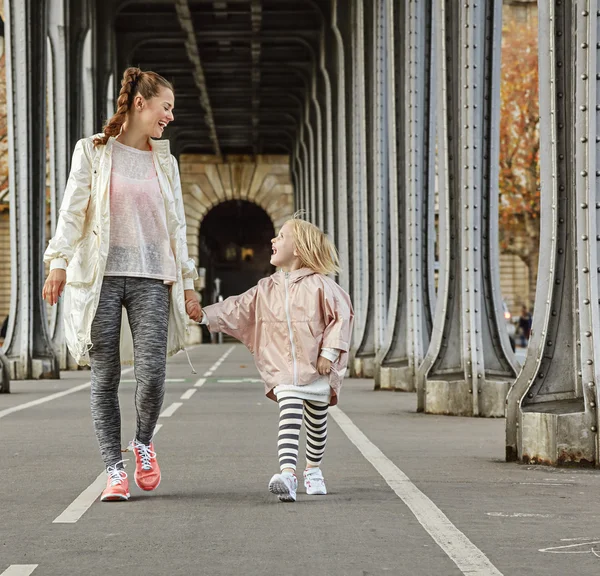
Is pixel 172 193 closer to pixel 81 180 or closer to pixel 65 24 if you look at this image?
pixel 81 180

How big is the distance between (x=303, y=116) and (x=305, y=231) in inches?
1817

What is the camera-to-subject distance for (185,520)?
6.60 metres

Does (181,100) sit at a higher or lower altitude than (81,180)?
higher

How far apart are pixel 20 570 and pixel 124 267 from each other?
7.69 ft

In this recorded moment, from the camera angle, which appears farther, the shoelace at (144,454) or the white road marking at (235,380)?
the white road marking at (235,380)

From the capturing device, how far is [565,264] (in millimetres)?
9664

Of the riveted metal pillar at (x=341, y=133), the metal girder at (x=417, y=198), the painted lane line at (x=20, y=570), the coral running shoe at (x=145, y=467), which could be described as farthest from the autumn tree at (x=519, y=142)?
the painted lane line at (x=20, y=570)

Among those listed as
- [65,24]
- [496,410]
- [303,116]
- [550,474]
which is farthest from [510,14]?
[550,474]

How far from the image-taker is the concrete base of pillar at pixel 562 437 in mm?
9031

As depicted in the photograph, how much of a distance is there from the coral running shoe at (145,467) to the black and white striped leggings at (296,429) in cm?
67

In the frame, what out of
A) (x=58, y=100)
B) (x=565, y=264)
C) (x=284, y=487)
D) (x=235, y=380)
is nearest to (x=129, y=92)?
(x=284, y=487)

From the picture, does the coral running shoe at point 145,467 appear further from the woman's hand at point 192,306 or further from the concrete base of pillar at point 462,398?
the concrete base of pillar at point 462,398

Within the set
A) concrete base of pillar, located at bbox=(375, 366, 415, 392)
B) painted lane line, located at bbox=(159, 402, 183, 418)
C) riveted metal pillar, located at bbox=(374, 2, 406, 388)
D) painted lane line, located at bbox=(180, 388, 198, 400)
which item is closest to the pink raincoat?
painted lane line, located at bbox=(159, 402, 183, 418)

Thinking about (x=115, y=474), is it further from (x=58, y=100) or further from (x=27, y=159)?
(x=58, y=100)
